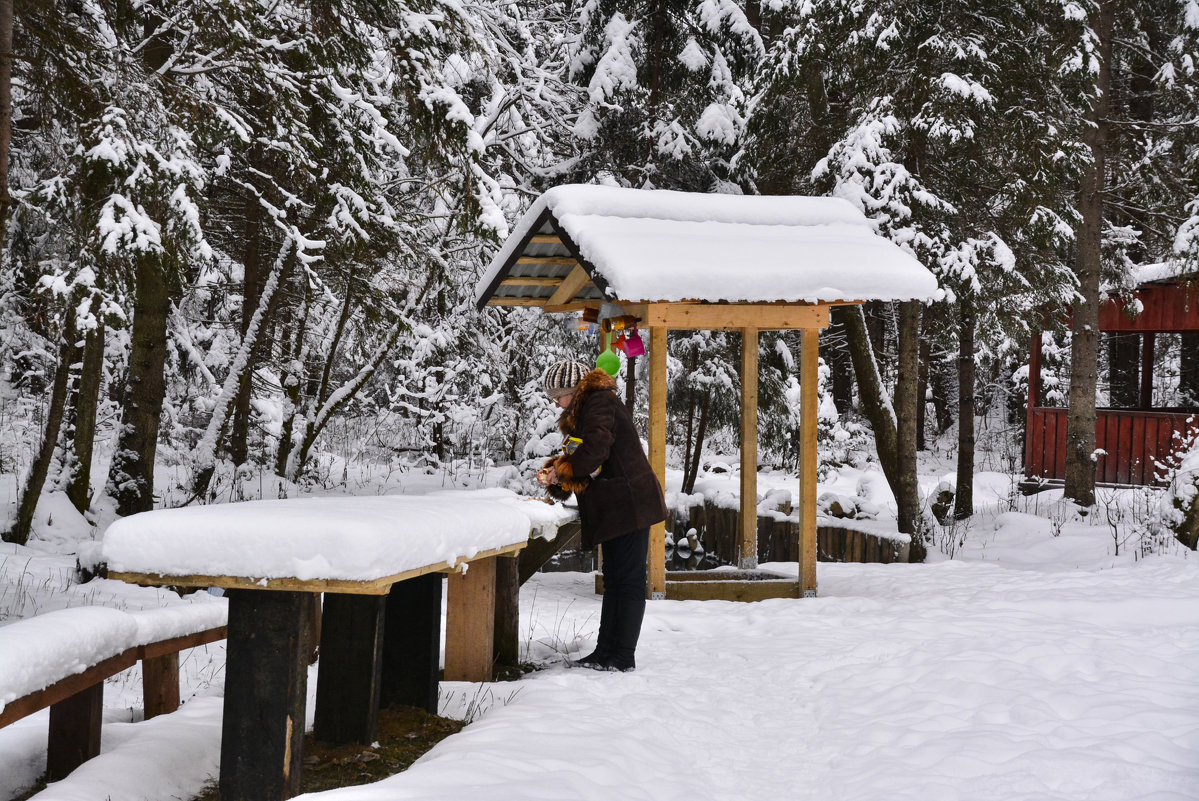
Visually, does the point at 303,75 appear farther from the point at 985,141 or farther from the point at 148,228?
the point at 985,141

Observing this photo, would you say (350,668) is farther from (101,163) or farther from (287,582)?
(101,163)

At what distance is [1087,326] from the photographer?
13.5 m

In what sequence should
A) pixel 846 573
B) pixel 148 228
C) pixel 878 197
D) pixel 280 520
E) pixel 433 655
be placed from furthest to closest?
pixel 878 197 → pixel 846 573 → pixel 148 228 → pixel 433 655 → pixel 280 520

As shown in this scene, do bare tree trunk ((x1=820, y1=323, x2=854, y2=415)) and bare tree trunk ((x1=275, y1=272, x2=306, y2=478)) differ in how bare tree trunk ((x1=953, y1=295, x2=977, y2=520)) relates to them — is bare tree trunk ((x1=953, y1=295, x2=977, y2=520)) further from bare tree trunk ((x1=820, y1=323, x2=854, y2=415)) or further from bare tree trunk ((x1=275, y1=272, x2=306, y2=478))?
bare tree trunk ((x1=275, y1=272, x2=306, y2=478))

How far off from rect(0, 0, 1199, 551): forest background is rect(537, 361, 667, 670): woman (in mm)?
2980

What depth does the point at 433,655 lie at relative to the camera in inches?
175

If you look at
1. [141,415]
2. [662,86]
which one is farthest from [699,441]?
[141,415]

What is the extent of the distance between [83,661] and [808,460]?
588 centimetres

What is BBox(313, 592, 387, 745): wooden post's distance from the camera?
3.92 metres

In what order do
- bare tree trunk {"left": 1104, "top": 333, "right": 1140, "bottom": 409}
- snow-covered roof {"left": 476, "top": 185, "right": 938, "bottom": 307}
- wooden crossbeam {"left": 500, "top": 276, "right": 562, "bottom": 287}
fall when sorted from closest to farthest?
snow-covered roof {"left": 476, "top": 185, "right": 938, "bottom": 307}, wooden crossbeam {"left": 500, "top": 276, "right": 562, "bottom": 287}, bare tree trunk {"left": 1104, "top": 333, "right": 1140, "bottom": 409}

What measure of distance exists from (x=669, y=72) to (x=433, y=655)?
10.5 meters

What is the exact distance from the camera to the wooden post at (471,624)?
4.95m

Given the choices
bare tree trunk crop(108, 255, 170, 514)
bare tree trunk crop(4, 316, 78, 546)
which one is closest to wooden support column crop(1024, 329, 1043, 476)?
bare tree trunk crop(108, 255, 170, 514)

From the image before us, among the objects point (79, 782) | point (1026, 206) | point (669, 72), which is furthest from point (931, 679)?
point (669, 72)
